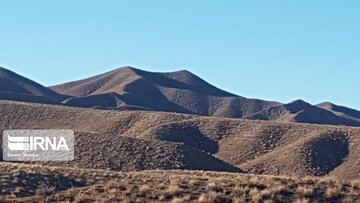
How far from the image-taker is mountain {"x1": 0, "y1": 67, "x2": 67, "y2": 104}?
151 m

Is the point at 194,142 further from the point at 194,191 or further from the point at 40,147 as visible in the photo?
the point at 194,191

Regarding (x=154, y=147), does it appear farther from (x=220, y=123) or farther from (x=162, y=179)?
(x=162, y=179)

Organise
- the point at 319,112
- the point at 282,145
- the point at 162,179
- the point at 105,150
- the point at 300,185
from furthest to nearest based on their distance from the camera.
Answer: the point at 319,112, the point at 282,145, the point at 105,150, the point at 162,179, the point at 300,185

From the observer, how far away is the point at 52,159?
5669 centimetres

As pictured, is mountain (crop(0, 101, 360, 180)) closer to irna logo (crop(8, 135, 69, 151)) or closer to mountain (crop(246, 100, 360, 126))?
irna logo (crop(8, 135, 69, 151))

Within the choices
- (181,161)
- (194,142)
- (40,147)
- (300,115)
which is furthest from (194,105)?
(181,161)

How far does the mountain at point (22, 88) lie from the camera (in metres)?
151

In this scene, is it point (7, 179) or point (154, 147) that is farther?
point (154, 147)

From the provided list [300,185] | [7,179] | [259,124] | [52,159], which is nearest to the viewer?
[300,185]

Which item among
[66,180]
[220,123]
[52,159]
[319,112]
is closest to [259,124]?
[220,123]

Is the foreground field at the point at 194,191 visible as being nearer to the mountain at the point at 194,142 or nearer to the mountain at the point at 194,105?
the mountain at the point at 194,142

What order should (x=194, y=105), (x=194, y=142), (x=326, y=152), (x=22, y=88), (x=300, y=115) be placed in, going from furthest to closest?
(x=194, y=105) → (x=22, y=88) → (x=300, y=115) → (x=194, y=142) → (x=326, y=152)

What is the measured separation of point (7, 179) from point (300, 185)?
13.1 metres

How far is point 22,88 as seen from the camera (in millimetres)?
175250
